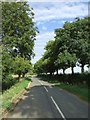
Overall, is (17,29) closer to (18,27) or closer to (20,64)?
(18,27)

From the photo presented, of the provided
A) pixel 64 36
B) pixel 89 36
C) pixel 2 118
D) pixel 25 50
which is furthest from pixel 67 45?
pixel 2 118

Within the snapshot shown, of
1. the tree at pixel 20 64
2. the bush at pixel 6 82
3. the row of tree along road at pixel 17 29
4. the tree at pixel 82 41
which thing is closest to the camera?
the bush at pixel 6 82

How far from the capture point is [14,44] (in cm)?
3175

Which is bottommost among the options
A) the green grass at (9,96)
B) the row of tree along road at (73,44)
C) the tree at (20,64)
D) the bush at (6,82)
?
the green grass at (9,96)

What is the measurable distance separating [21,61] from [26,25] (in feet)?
38.2

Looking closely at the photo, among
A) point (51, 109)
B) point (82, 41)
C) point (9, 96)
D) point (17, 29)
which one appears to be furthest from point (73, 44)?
point (51, 109)

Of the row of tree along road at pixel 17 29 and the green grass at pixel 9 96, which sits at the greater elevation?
the row of tree along road at pixel 17 29

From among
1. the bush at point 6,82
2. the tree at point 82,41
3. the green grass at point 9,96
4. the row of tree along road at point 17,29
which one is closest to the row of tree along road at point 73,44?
the tree at point 82,41

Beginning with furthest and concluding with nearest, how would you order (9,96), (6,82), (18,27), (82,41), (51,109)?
1. (82,41)
2. (18,27)
3. (6,82)
4. (9,96)
5. (51,109)

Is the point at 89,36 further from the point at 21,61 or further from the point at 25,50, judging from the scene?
the point at 21,61

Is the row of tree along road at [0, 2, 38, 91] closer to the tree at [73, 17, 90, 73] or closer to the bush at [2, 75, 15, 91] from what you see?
the bush at [2, 75, 15, 91]

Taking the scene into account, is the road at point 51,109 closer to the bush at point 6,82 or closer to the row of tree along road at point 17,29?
the bush at point 6,82

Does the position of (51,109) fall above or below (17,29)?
below

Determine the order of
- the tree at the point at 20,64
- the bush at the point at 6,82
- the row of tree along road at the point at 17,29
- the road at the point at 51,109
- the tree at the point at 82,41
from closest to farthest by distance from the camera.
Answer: the road at the point at 51,109, the bush at the point at 6,82, the row of tree along road at the point at 17,29, the tree at the point at 82,41, the tree at the point at 20,64
